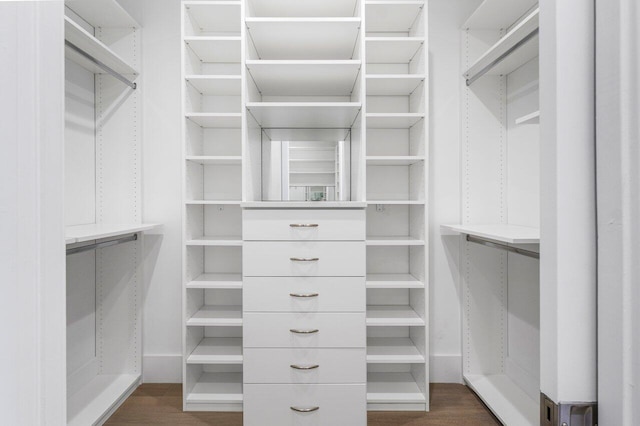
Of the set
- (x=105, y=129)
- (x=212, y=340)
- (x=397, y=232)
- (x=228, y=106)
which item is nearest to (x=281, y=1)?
(x=228, y=106)

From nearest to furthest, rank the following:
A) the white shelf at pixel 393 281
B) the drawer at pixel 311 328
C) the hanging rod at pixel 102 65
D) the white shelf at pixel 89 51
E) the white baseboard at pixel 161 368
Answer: the white shelf at pixel 89 51 → the hanging rod at pixel 102 65 → the drawer at pixel 311 328 → the white shelf at pixel 393 281 → the white baseboard at pixel 161 368

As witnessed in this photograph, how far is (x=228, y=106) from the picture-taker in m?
2.35

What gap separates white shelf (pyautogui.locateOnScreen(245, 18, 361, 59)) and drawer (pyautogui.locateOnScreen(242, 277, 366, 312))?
1.24 metres

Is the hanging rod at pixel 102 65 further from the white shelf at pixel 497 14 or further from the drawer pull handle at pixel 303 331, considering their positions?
the white shelf at pixel 497 14

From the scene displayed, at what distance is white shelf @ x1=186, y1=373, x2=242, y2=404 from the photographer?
200cm

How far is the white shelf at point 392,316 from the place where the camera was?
78.3 inches

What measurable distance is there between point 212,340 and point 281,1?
76.7 inches

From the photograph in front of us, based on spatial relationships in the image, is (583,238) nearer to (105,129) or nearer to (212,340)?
(212,340)

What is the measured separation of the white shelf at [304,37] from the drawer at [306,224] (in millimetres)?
913

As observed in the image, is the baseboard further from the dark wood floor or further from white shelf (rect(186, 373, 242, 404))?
white shelf (rect(186, 373, 242, 404))

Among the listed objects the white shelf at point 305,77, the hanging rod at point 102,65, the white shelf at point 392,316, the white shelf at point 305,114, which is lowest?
the white shelf at point 392,316

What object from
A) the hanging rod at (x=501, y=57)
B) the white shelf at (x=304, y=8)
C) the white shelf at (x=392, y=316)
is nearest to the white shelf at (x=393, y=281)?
the white shelf at (x=392, y=316)

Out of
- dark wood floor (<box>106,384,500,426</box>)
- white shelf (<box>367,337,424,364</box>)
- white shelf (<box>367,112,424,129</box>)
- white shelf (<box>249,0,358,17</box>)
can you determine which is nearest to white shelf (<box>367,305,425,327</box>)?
white shelf (<box>367,337,424,364</box>)

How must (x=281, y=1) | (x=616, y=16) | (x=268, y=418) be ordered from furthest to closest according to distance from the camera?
(x=281, y=1) < (x=268, y=418) < (x=616, y=16)
